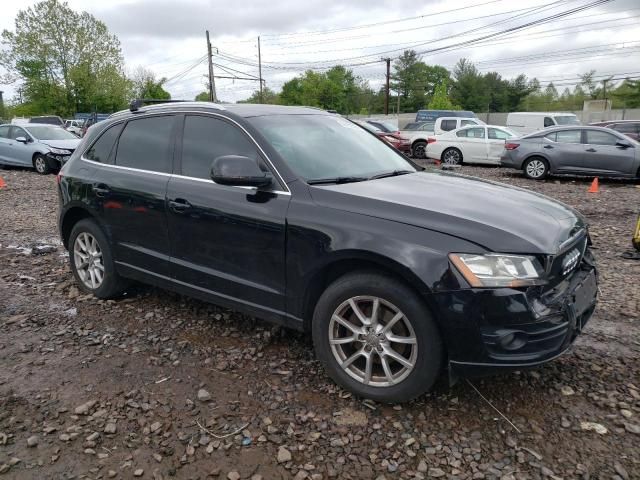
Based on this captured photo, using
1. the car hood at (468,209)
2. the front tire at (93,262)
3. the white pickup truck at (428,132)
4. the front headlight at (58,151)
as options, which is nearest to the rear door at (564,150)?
the white pickup truck at (428,132)

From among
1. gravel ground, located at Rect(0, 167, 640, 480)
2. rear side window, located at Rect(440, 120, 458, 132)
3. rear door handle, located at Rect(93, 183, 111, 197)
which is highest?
rear side window, located at Rect(440, 120, 458, 132)

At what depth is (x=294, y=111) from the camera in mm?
4020

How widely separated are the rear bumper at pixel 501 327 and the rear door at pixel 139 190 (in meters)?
2.25

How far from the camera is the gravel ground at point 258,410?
Answer: 2.48 meters

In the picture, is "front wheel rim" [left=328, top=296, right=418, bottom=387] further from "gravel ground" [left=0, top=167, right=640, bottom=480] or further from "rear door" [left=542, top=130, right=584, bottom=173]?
"rear door" [left=542, top=130, right=584, bottom=173]

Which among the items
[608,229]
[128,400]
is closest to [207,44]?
[608,229]

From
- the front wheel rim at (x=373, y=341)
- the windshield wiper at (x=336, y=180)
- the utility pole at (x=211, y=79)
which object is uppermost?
the utility pole at (x=211, y=79)

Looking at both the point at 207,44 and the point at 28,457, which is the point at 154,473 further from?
the point at 207,44

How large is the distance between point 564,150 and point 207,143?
A: 1178cm

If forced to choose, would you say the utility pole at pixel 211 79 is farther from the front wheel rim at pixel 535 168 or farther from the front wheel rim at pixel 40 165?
the front wheel rim at pixel 535 168

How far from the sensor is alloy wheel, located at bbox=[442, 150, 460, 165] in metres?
16.9

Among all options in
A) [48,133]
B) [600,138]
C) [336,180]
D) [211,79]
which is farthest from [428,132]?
[211,79]

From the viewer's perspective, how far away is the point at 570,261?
285 cm

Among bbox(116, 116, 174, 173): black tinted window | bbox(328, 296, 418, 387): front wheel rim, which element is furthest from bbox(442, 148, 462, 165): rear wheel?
bbox(328, 296, 418, 387): front wheel rim
